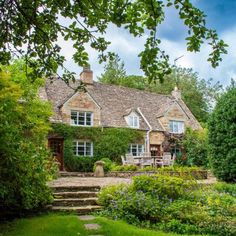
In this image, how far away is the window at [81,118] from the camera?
26.1 m

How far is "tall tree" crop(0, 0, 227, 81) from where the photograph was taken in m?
3.59

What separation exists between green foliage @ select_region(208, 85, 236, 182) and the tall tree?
9.53 m

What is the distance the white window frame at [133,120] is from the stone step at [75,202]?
18.6 metres

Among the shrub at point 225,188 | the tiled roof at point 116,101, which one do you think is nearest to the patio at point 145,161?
the tiled roof at point 116,101

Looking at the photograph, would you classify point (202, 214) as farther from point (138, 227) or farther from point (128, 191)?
point (128, 191)

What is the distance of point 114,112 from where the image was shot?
29.0 meters

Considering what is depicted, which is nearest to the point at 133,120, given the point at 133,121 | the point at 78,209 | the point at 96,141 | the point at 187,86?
the point at 133,121

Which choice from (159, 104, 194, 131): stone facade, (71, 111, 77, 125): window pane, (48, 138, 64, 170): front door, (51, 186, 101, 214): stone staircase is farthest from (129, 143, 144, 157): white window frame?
(51, 186, 101, 214): stone staircase

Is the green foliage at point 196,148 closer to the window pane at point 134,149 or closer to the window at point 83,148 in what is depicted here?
the window pane at point 134,149

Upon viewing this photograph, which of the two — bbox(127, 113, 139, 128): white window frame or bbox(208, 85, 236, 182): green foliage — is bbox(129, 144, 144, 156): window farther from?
bbox(208, 85, 236, 182): green foliage

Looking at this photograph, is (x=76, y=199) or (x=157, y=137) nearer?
(x=76, y=199)

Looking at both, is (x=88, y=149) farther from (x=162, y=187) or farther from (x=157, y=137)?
(x=162, y=187)

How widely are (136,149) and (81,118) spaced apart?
5.94 m

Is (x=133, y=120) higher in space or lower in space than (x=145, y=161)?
higher
